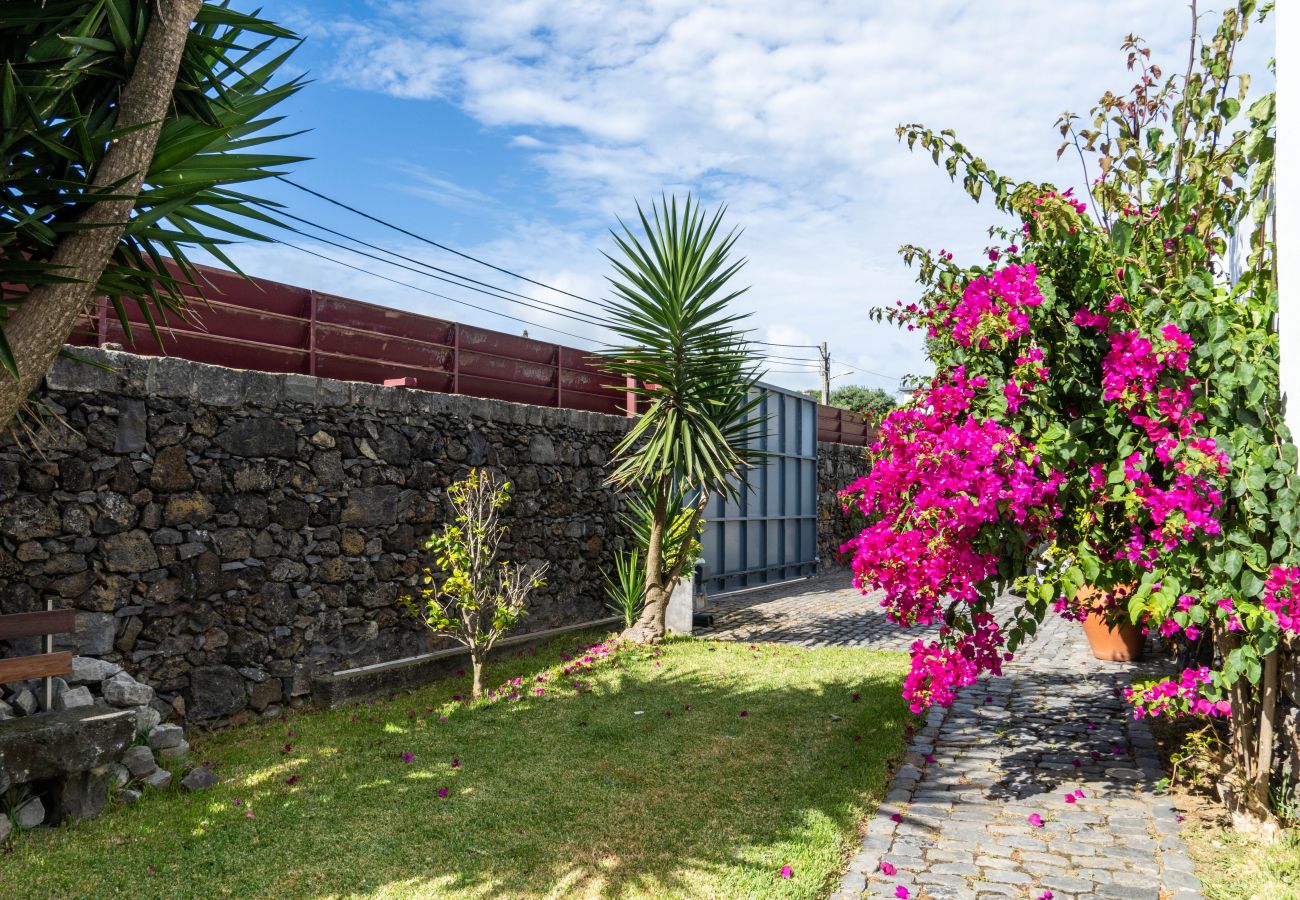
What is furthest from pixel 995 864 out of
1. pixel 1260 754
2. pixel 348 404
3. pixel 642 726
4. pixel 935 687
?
pixel 348 404

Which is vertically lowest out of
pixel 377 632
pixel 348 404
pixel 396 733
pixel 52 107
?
pixel 396 733

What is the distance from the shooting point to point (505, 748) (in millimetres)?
5656

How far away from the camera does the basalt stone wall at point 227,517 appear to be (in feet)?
17.6

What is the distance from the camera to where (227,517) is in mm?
6211

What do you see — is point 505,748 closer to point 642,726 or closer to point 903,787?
point 642,726

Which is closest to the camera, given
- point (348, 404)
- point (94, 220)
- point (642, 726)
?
point (94, 220)

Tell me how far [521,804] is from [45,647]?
9.35 feet

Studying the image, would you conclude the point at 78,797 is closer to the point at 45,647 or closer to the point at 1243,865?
the point at 45,647

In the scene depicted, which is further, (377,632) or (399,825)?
(377,632)

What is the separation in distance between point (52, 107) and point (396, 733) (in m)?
4.30

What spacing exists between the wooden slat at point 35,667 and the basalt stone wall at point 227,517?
0.60 meters

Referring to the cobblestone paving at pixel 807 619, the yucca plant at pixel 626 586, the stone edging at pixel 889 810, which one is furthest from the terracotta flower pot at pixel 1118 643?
the yucca plant at pixel 626 586

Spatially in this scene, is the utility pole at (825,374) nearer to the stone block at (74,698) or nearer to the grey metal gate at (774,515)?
the grey metal gate at (774,515)

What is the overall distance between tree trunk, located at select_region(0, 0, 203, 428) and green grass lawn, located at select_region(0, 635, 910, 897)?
7.26 ft
